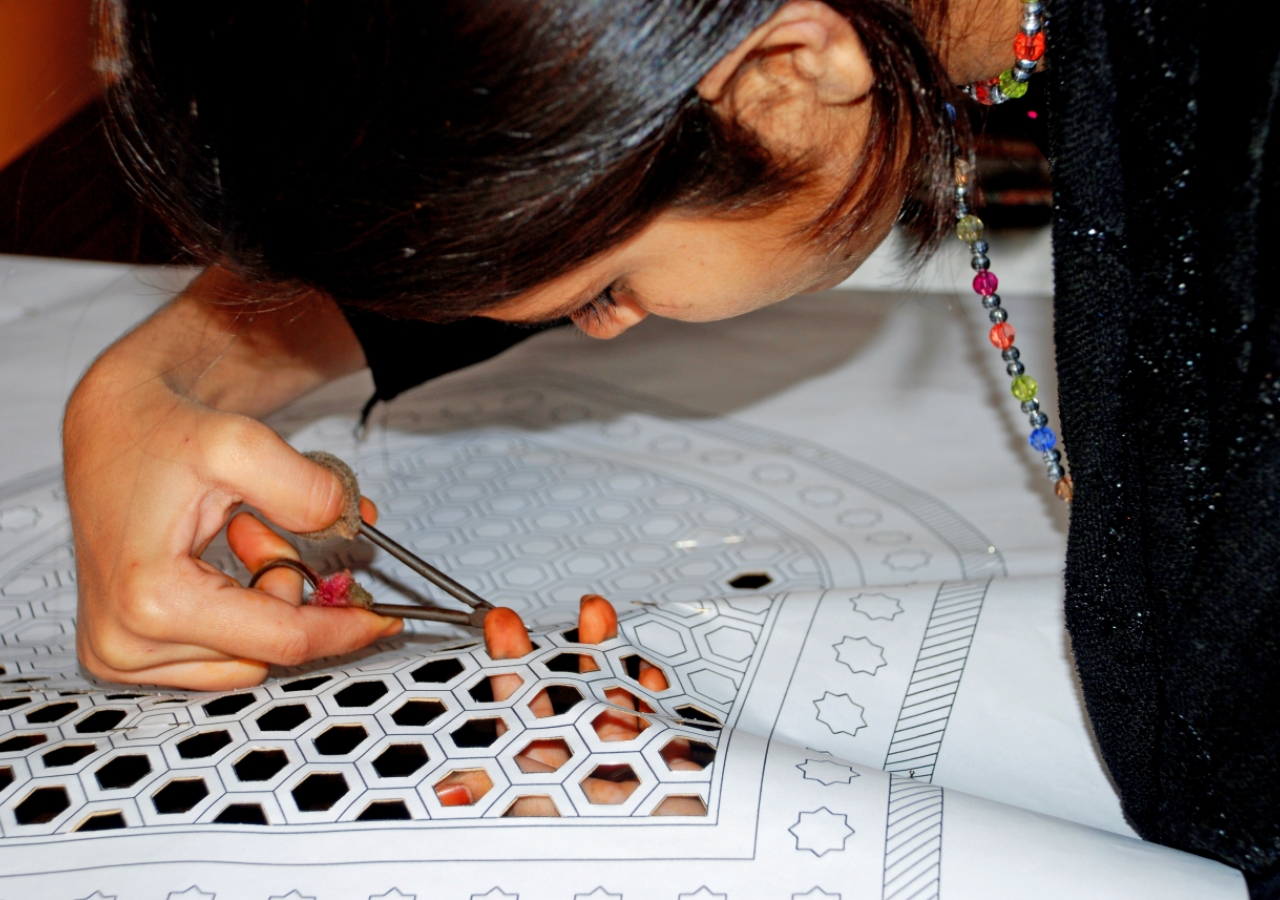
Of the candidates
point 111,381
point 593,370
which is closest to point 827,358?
point 593,370

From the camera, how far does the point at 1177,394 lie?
47cm

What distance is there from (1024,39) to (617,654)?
0.38 meters

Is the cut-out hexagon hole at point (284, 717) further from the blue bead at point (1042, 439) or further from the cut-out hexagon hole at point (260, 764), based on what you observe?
the blue bead at point (1042, 439)

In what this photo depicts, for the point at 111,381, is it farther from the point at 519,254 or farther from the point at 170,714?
the point at 519,254

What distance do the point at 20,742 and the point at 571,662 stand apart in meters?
0.29

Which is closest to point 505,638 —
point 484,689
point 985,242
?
point 484,689

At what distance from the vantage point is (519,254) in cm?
45

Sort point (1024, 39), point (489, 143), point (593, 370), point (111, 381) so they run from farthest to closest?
point (593, 370) < point (111, 381) < point (1024, 39) < point (489, 143)

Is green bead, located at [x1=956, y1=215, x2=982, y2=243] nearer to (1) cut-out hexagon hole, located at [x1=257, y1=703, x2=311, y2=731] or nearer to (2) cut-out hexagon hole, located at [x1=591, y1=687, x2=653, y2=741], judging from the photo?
(2) cut-out hexagon hole, located at [x1=591, y1=687, x2=653, y2=741]

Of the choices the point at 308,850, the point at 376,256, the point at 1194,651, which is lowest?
the point at 308,850

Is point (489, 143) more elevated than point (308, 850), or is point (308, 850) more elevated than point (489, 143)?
point (489, 143)

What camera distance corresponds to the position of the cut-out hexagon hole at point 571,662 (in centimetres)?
60

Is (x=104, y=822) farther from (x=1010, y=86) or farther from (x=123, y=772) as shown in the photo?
(x=1010, y=86)

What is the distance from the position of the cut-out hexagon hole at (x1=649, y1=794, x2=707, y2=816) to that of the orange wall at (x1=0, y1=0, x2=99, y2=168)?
44 cm
